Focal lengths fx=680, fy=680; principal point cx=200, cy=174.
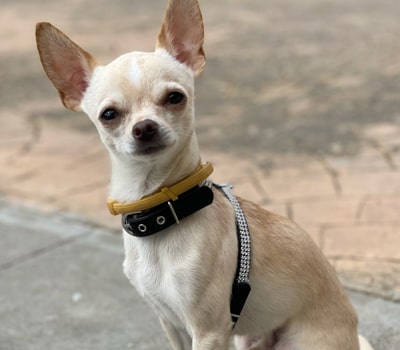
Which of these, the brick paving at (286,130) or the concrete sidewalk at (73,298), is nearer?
the concrete sidewalk at (73,298)

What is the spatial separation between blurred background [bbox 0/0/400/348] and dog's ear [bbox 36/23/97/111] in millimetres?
1934

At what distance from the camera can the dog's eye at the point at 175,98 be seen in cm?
223

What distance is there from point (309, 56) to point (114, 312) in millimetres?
5808

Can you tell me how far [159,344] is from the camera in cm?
333

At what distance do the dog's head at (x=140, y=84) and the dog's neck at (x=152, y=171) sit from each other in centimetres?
7

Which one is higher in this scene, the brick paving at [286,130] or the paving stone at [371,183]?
the paving stone at [371,183]

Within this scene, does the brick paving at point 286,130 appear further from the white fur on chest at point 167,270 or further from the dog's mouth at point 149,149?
the dog's mouth at point 149,149

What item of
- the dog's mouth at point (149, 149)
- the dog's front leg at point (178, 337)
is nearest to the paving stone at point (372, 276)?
the dog's front leg at point (178, 337)

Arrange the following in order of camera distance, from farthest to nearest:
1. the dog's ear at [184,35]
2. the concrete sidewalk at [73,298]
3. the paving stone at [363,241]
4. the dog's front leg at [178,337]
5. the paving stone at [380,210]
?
the paving stone at [380,210], the paving stone at [363,241], the concrete sidewalk at [73,298], the dog's front leg at [178,337], the dog's ear at [184,35]

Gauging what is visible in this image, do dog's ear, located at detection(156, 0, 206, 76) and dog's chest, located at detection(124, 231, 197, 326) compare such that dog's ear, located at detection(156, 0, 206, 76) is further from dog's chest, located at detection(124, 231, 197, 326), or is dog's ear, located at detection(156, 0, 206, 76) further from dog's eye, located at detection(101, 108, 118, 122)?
dog's chest, located at detection(124, 231, 197, 326)

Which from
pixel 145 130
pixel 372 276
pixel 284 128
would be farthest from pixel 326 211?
pixel 145 130

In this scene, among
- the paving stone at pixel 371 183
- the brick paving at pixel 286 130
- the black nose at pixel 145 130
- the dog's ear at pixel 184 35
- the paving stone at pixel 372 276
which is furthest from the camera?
the paving stone at pixel 371 183

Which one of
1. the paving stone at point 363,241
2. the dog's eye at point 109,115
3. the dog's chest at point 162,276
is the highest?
the dog's eye at point 109,115

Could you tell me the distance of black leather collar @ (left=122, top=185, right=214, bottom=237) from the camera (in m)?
2.34
